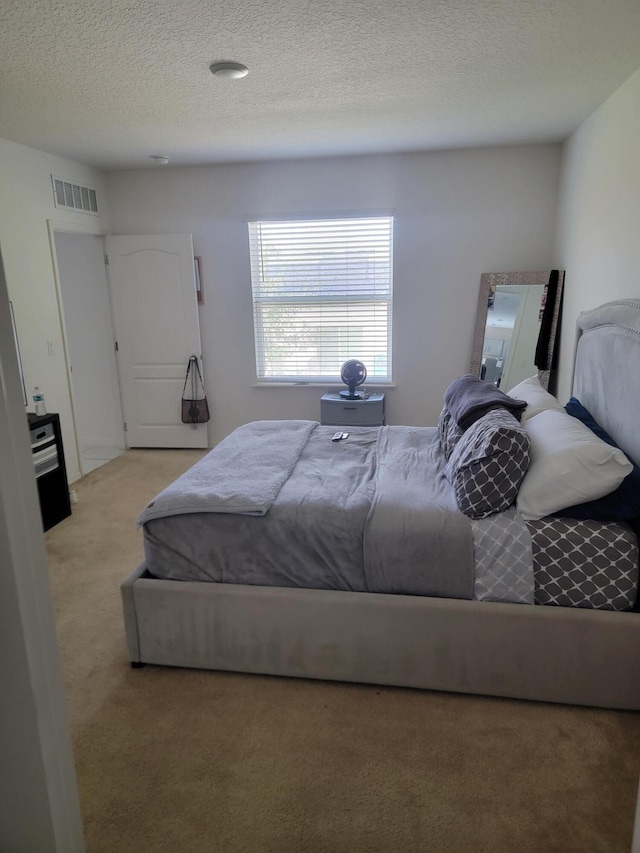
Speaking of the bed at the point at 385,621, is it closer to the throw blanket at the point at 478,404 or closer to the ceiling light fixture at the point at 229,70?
the throw blanket at the point at 478,404

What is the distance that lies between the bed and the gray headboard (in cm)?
1

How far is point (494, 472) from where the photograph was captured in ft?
6.94

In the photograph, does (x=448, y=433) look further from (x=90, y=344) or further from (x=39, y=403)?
(x=90, y=344)

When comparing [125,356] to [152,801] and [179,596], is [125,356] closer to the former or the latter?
[179,596]

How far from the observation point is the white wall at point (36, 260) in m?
3.84

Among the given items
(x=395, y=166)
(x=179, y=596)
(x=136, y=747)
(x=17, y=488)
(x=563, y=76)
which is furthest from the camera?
(x=395, y=166)

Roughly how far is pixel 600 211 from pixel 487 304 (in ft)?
4.50

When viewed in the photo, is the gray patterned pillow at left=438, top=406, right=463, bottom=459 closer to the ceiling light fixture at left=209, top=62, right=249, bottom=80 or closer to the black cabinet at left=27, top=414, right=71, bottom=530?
the ceiling light fixture at left=209, top=62, right=249, bottom=80

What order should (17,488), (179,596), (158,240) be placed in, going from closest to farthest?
(17,488) < (179,596) < (158,240)

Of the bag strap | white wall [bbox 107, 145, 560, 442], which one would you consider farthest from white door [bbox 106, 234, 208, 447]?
white wall [bbox 107, 145, 560, 442]

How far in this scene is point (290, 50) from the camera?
8.14 ft

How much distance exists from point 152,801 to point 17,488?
148 cm

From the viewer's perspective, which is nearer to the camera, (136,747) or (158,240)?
(136,747)

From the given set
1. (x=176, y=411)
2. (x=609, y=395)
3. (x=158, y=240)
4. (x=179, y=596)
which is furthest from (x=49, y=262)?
(x=609, y=395)
